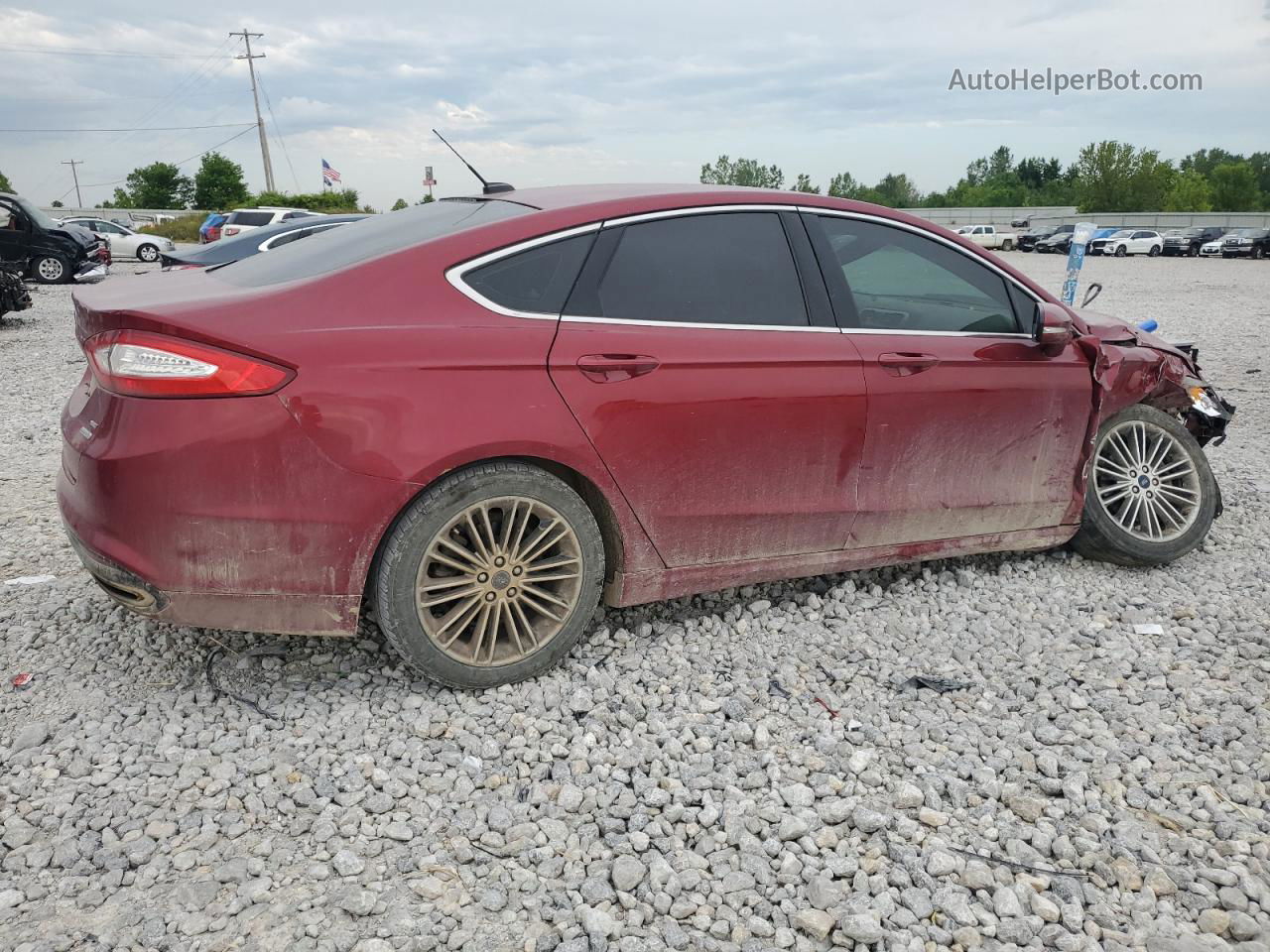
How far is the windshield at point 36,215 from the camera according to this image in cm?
1945

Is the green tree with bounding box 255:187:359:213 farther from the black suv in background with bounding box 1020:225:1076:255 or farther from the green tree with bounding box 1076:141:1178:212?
the green tree with bounding box 1076:141:1178:212

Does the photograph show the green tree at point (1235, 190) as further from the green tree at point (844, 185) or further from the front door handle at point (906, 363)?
the front door handle at point (906, 363)

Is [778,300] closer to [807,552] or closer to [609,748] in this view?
[807,552]

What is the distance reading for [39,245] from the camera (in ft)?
64.7

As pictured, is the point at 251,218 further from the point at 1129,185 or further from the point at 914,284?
the point at 1129,185

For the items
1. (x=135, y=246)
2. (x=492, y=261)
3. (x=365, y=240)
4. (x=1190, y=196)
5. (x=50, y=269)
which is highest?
(x=1190, y=196)

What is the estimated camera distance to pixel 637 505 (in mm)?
3412

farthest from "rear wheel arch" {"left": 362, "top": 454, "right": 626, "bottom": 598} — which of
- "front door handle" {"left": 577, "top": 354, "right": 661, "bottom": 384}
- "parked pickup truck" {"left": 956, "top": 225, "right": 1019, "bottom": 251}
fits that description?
"parked pickup truck" {"left": 956, "top": 225, "right": 1019, "bottom": 251}

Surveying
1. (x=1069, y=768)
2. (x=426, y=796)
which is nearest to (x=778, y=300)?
(x=1069, y=768)

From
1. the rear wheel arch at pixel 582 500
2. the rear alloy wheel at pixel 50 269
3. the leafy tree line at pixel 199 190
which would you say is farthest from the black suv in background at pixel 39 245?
the leafy tree line at pixel 199 190

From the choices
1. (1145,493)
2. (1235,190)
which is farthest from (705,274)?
(1235,190)

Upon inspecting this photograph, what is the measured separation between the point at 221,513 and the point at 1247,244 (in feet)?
157

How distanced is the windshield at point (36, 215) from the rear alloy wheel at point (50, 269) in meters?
0.60

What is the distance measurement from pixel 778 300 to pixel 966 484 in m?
1.16
